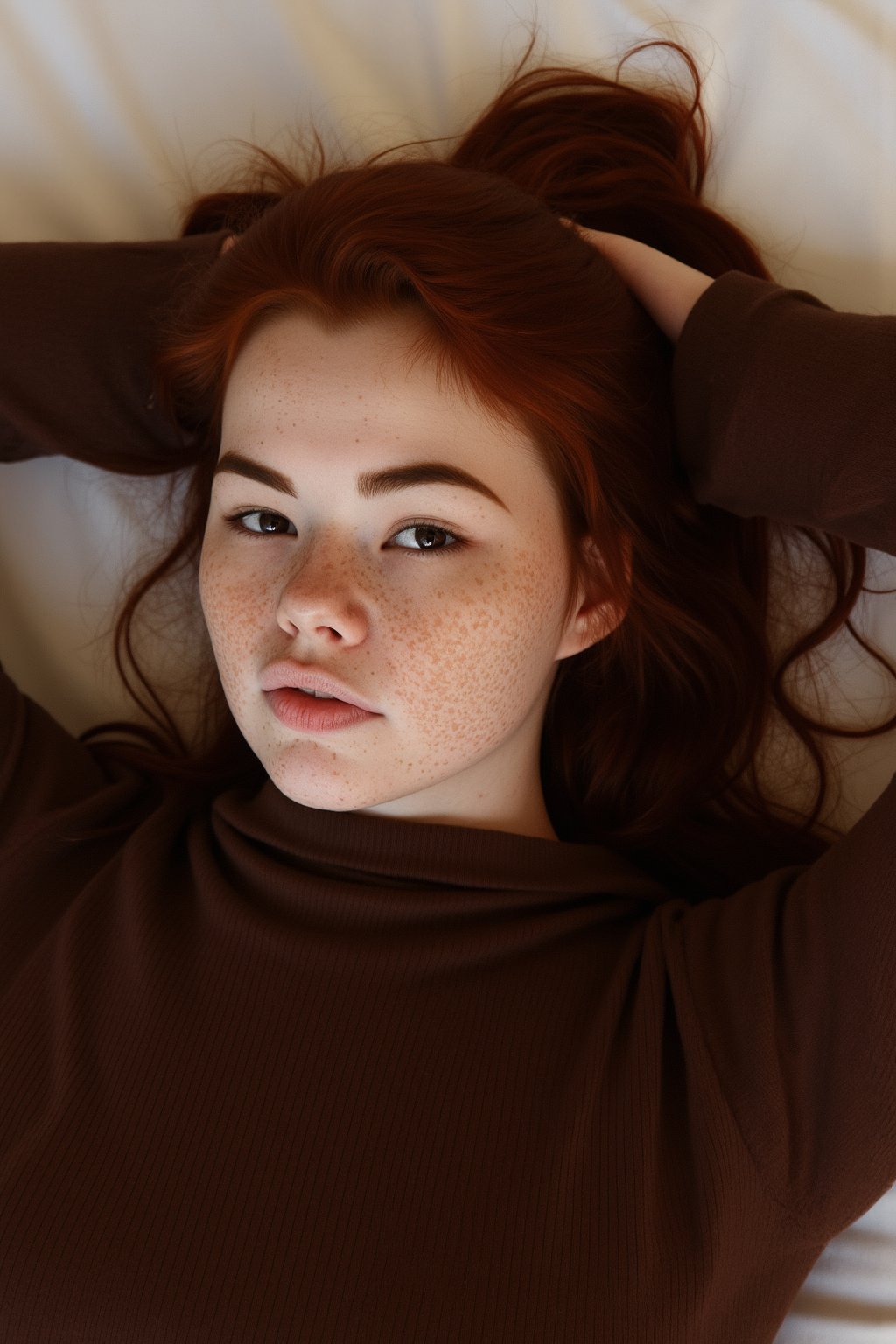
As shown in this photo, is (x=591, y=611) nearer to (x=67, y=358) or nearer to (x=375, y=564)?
(x=375, y=564)

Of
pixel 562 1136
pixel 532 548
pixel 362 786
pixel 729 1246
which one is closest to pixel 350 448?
Answer: pixel 532 548

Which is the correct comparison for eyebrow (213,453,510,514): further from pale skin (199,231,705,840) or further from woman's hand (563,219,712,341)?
woman's hand (563,219,712,341)

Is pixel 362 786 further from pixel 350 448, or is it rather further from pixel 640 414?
pixel 640 414

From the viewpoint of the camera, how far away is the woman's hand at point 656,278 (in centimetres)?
135

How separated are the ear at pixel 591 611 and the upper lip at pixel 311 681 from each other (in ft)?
0.87

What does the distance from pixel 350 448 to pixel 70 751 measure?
0.56 metres

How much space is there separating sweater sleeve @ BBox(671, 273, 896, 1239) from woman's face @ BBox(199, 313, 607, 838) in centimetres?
21

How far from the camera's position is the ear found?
52.0 inches

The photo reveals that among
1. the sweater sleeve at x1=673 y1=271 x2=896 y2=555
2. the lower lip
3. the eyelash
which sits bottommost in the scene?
the lower lip

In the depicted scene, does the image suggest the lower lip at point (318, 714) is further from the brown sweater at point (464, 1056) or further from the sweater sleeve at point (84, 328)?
the sweater sleeve at point (84, 328)

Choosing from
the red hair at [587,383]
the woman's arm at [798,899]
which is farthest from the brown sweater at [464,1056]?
the red hair at [587,383]

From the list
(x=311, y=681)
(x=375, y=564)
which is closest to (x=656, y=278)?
(x=375, y=564)

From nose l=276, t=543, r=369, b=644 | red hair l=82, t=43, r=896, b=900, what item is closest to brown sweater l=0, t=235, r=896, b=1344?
red hair l=82, t=43, r=896, b=900

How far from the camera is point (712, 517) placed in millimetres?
1495
